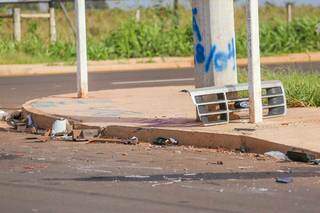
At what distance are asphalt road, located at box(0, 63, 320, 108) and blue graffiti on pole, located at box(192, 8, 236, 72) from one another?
16.4 feet

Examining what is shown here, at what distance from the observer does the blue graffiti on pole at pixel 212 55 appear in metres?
12.0

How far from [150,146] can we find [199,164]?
1490 millimetres

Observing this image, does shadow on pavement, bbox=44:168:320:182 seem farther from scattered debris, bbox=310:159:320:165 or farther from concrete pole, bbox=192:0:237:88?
concrete pole, bbox=192:0:237:88

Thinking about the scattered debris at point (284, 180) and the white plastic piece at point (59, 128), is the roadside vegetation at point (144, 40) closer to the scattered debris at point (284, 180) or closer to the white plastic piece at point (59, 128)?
the white plastic piece at point (59, 128)

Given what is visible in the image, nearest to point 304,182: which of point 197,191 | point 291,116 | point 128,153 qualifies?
point 197,191

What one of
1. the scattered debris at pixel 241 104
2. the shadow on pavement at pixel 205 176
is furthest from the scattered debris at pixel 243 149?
the scattered debris at pixel 241 104

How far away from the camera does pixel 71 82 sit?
20.6 m

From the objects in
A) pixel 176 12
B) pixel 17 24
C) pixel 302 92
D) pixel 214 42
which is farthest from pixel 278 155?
pixel 176 12

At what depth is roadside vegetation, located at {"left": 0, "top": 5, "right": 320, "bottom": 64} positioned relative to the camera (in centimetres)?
2648

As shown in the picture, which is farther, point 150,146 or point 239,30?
point 239,30

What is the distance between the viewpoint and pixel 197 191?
8.38 meters

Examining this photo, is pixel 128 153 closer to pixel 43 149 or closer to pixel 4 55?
pixel 43 149

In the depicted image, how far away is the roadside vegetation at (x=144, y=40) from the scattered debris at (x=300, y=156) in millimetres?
15938

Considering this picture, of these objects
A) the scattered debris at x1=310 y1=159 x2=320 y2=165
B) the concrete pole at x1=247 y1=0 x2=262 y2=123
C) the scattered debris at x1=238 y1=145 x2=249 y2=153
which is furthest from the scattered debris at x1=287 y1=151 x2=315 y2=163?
the concrete pole at x1=247 y1=0 x2=262 y2=123
